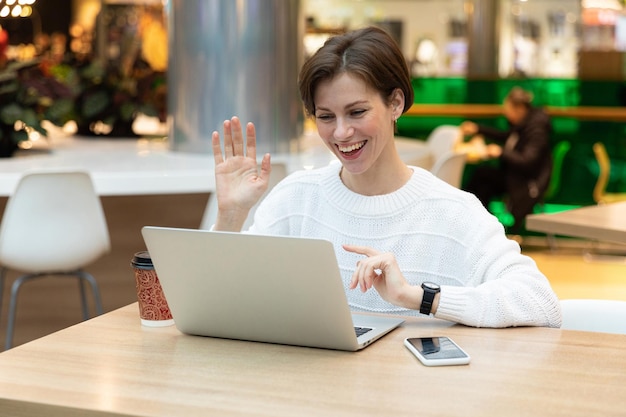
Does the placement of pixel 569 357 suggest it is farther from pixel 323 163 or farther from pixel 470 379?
pixel 323 163

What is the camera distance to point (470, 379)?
1612mm

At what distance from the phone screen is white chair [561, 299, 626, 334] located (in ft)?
1.76

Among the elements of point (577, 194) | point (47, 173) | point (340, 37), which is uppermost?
point (340, 37)

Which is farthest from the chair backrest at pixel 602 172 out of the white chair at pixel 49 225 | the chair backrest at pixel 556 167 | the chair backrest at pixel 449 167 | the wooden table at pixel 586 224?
the white chair at pixel 49 225

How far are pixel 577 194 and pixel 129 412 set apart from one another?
294 inches

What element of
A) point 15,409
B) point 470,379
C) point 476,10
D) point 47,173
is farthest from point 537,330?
point 476,10

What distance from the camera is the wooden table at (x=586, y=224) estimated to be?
3.46 metres

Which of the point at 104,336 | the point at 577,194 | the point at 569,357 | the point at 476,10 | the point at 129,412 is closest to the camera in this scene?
the point at 129,412

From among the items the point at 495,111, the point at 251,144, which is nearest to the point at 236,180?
the point at 251,144

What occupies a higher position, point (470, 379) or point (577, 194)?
point (470, 379)

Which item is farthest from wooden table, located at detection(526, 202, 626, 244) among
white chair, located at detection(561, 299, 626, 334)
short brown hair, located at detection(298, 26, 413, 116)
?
short brown hair, located at detection(298, 26, 413, 116)

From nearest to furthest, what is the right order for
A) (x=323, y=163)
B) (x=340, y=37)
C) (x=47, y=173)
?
(x=340, y=37)
(x=47, y=173)
(x=323, y=163)

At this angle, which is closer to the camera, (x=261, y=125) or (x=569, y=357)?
(x=569, y=357)

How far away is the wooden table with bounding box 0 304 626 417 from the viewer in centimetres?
148
